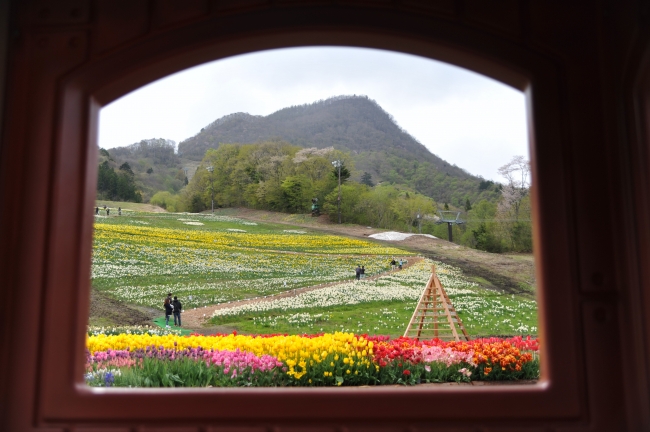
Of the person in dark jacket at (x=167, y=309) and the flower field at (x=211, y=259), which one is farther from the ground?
the flower field at (x=211, y=259)

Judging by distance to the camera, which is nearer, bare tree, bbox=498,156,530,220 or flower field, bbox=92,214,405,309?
flower field, bbox=92,214,405,309

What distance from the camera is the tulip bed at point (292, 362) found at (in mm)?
3461

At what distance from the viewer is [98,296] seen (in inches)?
216

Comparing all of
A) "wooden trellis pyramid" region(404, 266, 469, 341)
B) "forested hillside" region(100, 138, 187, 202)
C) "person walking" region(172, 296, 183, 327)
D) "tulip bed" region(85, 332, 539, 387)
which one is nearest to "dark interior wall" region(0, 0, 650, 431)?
"tulip bed" region(85, 332, 539, 387)

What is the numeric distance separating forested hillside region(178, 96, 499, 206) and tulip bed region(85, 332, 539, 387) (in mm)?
2696

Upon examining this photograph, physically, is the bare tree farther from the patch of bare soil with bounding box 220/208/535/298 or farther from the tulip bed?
the tulip bed

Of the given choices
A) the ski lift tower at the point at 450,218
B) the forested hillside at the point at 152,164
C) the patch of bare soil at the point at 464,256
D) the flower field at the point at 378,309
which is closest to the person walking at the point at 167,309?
the flower field at the point at 378,309

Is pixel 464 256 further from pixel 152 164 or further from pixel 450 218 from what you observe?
pixel 152 164

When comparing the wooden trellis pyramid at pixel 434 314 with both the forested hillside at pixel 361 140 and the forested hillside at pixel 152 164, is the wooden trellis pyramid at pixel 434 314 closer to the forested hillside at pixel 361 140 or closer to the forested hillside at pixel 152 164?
the forested hillside at pixel 361 140

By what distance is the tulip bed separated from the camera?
346cm

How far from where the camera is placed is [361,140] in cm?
676

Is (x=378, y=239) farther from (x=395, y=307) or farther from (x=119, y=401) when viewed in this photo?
(x=119, y=401)

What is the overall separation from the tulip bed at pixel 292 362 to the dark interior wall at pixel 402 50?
1.74m

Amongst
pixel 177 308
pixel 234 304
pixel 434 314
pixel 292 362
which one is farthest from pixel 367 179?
pixel 292 362
